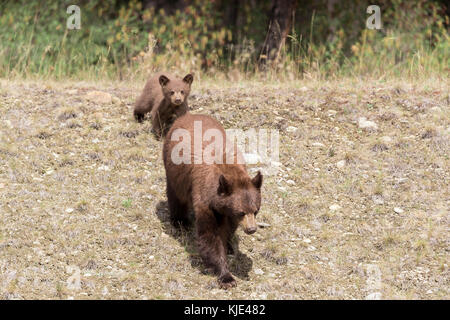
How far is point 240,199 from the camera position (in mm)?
5453

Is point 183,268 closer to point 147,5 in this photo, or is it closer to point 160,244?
point 160,244

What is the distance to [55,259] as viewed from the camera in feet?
19.6

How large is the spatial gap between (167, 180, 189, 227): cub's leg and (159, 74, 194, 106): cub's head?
183 centimetres

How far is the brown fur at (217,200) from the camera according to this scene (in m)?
5.46

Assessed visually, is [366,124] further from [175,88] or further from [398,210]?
[175,88]

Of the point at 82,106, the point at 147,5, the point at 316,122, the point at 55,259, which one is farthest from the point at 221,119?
the point at 147,5

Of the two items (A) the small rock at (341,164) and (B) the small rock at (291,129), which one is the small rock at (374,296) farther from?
(B) the small rock at (291,129)

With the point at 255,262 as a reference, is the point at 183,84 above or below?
above

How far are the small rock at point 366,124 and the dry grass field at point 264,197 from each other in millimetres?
34

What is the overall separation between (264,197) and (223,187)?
1.65 m

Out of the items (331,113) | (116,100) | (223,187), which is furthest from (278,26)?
(223,187)

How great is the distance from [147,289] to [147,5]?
8688 mm

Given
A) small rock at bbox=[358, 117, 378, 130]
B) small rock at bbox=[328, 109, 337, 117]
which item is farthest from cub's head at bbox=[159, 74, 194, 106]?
small rock at bbox=[358, 117, 378, 130]

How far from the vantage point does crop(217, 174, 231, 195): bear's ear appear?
5.45 m
